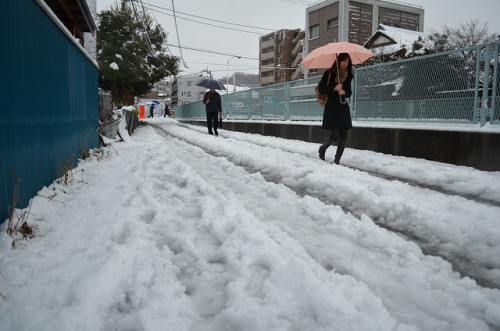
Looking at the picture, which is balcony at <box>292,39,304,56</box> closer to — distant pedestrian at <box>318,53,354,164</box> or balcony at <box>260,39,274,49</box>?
balcony at <box>260,39,274,49</box>

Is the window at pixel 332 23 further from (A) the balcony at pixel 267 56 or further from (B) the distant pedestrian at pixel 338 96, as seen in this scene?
(A) the balcony at pixel 267 56

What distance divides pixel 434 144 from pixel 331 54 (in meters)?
2.47

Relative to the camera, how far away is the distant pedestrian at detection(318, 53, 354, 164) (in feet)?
17.4

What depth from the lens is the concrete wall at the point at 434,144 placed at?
15.9ft

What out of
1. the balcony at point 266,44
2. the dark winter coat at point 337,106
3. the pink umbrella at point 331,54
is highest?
the balcony at point 266,44

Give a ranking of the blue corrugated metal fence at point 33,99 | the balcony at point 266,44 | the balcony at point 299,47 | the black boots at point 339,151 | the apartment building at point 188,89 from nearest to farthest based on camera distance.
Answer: the blue corrugated metal fence at point 33,99
the black boots at point 339,151
the balcony at point 299,47
the balcony at point 266,44
the apartment building at point 188,89

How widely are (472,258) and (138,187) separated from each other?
318 cm

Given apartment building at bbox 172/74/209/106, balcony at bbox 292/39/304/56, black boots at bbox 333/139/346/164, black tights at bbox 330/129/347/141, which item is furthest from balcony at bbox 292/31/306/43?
black boots at bbox 333/139/346/164

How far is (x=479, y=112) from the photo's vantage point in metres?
5.34

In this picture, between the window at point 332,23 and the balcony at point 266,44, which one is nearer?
the window at point 332,23

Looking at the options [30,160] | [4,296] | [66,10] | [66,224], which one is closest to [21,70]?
[30,160]

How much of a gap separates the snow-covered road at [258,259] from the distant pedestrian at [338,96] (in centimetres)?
190

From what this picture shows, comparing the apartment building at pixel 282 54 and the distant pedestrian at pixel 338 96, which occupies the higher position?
the apartment building at pixel 282 54

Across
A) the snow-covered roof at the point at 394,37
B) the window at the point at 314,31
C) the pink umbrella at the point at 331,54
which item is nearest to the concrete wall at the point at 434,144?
the pink umbrella at the point at 331,54
